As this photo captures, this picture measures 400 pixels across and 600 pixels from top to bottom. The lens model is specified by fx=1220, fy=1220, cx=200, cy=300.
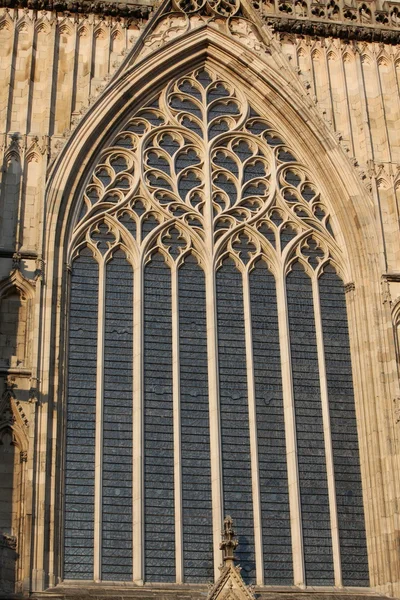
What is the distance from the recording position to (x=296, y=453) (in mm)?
21062

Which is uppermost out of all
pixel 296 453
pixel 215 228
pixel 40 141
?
pixel 40 141

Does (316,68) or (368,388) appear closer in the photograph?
(368,388)

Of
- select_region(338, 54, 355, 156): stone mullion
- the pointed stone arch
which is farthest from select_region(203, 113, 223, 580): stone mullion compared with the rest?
select_region(338, 54, 355, 156): stone mullion

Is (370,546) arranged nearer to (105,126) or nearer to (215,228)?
(215,228)

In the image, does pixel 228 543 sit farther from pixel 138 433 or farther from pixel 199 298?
pixel 199 298

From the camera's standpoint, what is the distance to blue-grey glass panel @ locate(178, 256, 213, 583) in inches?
789

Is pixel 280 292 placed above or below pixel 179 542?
above

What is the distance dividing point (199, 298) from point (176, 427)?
8.68 ft

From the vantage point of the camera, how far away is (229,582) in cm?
1867

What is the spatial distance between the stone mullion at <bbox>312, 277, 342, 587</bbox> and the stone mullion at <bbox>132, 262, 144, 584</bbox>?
3.25m

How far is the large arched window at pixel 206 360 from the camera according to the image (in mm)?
20219

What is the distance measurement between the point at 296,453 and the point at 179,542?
263 cm

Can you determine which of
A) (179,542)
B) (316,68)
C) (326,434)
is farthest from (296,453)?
(316,68)

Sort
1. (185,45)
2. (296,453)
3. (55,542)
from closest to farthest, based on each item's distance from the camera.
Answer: (55,542)
(296,453)
(185,45)
